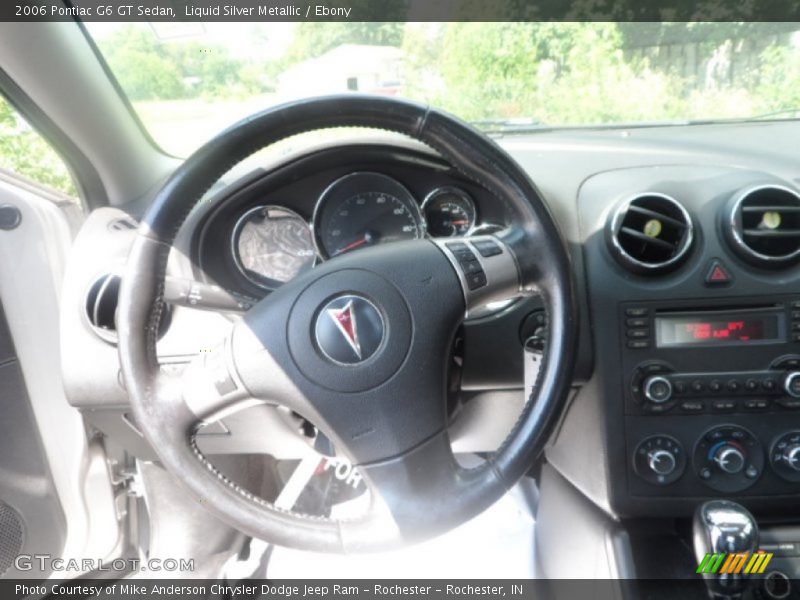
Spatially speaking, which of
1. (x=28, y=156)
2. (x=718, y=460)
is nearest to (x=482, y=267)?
(x=718, y=460)

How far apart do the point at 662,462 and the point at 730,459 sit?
147 mm

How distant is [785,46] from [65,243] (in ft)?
6.84

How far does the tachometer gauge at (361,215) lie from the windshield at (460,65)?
0.81 feet

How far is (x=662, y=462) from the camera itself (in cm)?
143


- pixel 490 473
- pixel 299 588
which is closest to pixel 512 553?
pixel 299 588

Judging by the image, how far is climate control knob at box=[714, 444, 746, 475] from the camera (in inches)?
56.1

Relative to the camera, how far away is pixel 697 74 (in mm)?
1721

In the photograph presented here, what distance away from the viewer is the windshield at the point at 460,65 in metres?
1.62

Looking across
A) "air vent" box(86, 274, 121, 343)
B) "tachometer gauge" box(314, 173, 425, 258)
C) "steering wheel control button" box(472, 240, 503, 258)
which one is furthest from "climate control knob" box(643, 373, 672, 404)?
"air vent" box(86, 274, 121, 343)

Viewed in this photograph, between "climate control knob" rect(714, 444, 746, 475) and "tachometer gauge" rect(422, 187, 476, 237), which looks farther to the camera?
"tachometer gauge" rect(422, 187, 476, 237)

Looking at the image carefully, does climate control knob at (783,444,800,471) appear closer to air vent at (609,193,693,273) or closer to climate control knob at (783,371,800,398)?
climate control knob at (783,371,800,398)

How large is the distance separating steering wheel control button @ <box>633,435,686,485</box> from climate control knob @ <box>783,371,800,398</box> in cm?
26

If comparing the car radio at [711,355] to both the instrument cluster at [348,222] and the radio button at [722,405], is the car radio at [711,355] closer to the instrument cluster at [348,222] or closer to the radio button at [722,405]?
the radio button at [722,405]

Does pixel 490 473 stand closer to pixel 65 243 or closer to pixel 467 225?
pixel 467 225
